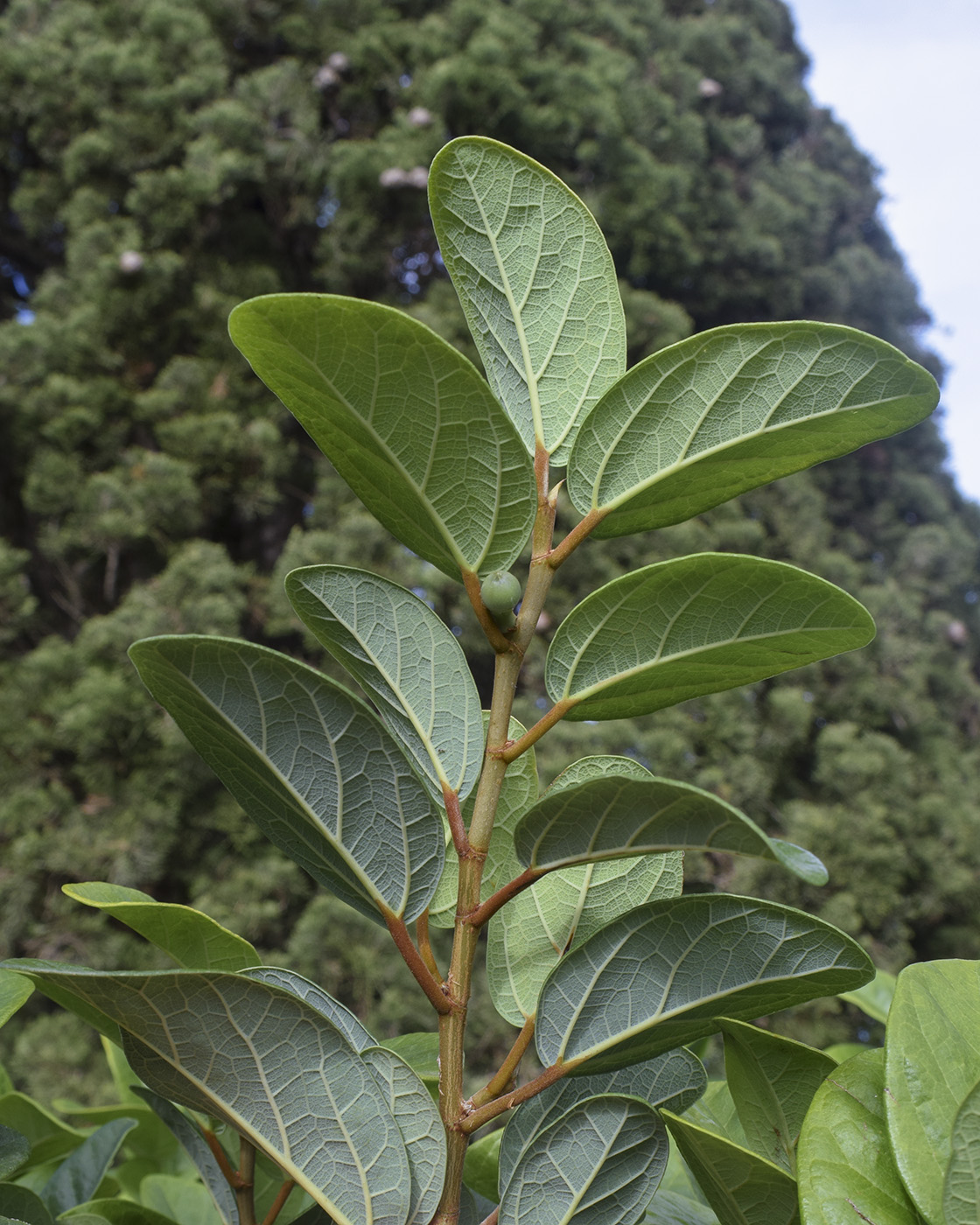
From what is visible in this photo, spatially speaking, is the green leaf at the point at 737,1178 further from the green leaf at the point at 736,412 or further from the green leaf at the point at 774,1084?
the green leaf at the point at 736,412

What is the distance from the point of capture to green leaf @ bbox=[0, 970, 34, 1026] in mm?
234

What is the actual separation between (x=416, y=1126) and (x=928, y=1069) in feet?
0.45

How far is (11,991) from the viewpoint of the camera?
0.24 meters

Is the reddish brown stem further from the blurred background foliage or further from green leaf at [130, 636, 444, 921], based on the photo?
the blurred background foliage

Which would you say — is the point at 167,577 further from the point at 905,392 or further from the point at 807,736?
the point at 905,392

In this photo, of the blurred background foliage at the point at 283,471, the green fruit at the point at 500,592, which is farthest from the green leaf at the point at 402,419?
the blurred background foliage at the point at 283,471

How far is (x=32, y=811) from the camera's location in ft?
6.57

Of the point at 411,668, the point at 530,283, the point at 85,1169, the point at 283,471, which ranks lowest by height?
the point at 85,1169

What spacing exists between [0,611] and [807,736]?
7.78 ft

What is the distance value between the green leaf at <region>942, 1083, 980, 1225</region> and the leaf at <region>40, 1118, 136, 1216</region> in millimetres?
290

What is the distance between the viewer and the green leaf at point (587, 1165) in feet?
0.73

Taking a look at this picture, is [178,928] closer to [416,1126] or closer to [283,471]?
[416,1126]

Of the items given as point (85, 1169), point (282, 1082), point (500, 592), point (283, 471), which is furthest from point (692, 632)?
point (283, 471)

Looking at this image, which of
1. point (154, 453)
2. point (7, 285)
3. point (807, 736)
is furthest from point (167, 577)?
point (807, 736)
